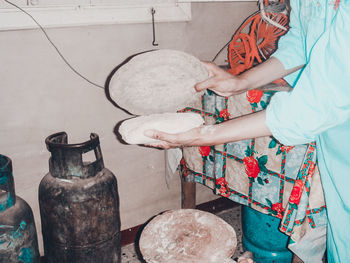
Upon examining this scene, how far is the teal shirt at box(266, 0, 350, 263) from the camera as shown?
2.74 ft

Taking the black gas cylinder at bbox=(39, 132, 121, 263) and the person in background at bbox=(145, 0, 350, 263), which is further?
the black gas cylinder at bbox=(39, 132, 121, 263)

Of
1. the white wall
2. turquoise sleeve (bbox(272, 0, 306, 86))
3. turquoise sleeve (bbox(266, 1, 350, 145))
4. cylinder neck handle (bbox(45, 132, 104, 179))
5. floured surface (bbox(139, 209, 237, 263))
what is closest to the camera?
turquoise sleeve (bbox(266, 1, 350, 145))

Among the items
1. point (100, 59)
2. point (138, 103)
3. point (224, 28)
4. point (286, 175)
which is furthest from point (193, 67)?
point (224, 28)

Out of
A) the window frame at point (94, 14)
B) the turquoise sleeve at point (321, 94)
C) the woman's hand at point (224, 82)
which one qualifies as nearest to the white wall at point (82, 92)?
the window frame at point (94, 14)

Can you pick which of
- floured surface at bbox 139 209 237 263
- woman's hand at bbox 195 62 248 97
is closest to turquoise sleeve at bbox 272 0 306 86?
woman's hand at bbox 195 62 248 97

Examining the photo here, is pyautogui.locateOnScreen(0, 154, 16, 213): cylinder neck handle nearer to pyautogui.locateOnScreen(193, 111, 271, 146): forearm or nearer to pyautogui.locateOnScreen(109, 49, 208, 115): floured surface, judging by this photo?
pyautogui.locateOnScreen(109, 49, 208, 115): floured surface

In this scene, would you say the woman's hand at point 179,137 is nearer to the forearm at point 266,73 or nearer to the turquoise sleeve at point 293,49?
the forearm at point 266,73

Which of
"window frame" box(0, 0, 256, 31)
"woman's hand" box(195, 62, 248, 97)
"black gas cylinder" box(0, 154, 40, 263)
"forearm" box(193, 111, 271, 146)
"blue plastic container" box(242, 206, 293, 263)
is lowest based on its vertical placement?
"blue plastic container" box(242, 206, 293, 263)

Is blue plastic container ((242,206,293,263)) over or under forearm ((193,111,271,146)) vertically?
under

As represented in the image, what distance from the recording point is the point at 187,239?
Answer: 4.43 feet

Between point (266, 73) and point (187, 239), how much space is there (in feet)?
2.67

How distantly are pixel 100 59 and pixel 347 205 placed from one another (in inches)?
58.7

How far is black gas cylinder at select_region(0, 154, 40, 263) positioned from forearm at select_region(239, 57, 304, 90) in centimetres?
117

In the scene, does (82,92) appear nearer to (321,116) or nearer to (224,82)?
(224,82)
